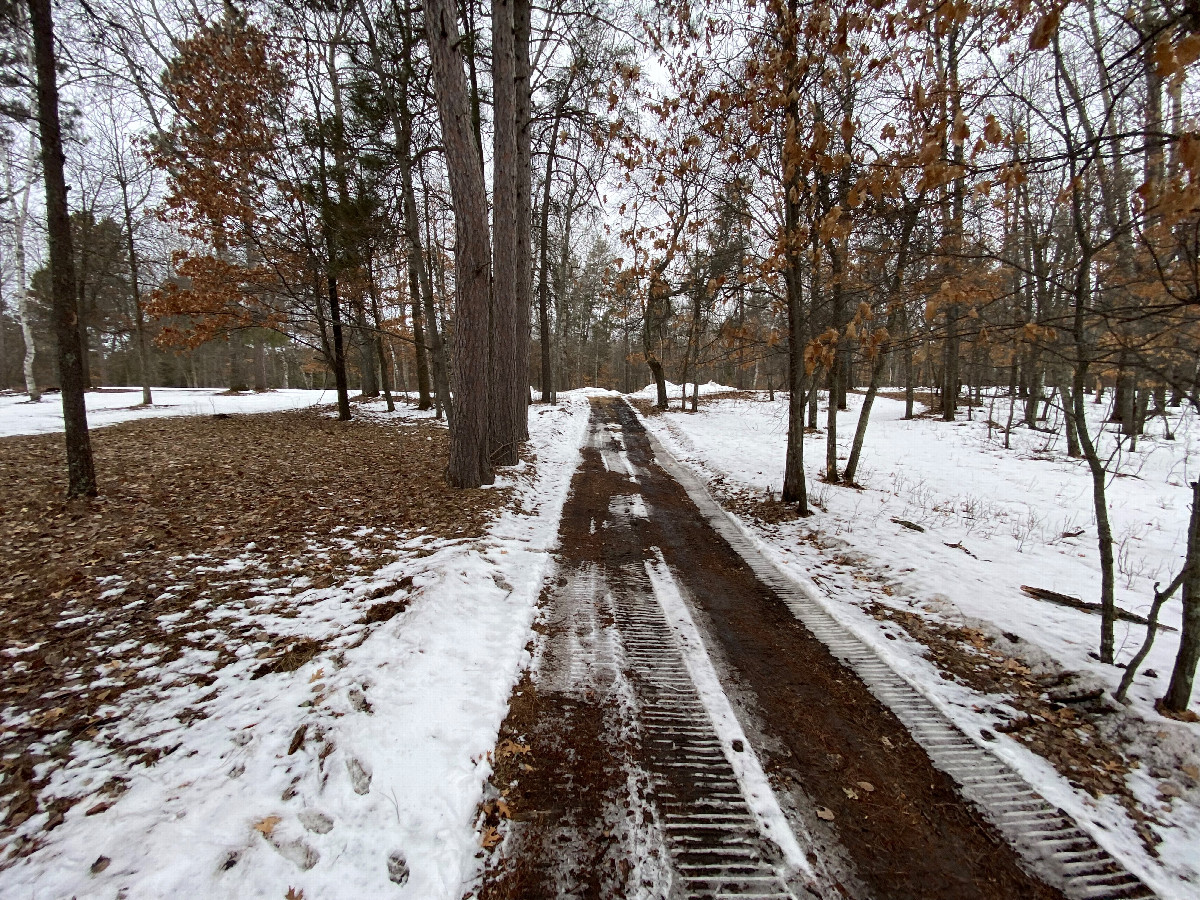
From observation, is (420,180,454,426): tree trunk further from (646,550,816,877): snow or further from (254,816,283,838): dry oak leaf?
(254,816,283,838): dry oak leaf

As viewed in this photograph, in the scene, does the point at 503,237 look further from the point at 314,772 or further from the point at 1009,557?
→ the point at 1009,557

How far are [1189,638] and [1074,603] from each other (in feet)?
6.02

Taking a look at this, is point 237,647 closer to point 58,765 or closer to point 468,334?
point 58,765

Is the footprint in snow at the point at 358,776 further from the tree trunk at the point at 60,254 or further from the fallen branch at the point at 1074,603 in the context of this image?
the tree trunk at the point at 60,254

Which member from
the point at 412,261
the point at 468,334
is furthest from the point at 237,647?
the point at 412,261

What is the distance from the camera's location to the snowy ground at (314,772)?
1.88 m

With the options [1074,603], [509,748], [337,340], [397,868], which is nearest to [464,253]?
[509,748]

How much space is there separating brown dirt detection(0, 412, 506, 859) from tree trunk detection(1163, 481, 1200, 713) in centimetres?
538

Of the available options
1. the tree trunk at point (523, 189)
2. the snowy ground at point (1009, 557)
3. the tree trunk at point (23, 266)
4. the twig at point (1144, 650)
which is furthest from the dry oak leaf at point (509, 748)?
the tree trunk at point (23, 266)

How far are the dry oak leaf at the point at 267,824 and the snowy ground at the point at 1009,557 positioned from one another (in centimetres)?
384

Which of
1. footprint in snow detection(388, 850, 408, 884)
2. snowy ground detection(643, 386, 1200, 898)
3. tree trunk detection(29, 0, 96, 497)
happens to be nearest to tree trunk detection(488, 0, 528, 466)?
snowy ground detection(643, 386, 1200, 898)

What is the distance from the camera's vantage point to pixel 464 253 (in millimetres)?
6484

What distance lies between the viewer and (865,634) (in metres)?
3.94

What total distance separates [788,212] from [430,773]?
735cm
